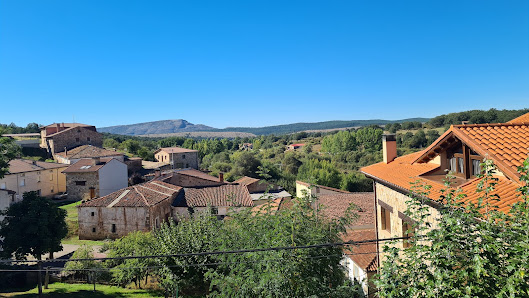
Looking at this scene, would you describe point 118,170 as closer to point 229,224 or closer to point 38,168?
point 38,168

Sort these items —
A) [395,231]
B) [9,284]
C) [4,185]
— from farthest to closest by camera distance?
[4,185], [9,284], [395,231]

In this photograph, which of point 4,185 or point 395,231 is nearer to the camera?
point 395,231

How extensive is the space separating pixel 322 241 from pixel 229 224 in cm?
288

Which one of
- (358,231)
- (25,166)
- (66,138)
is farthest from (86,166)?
(358,231)

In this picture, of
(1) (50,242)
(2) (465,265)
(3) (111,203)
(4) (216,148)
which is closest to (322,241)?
(2) (465,265)

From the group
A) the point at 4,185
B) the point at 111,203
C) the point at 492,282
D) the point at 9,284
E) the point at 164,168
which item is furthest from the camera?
the point at 164,168

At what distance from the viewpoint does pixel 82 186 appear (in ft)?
127

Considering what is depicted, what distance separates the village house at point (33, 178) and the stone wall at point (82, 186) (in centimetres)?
338

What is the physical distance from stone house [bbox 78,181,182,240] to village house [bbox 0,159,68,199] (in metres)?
12.2

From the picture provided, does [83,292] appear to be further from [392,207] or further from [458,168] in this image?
[458,168]

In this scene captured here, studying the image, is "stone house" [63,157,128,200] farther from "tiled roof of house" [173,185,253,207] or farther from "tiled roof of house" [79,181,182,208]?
"tiled roof of house" [173,185,253,207]

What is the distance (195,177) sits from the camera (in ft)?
127

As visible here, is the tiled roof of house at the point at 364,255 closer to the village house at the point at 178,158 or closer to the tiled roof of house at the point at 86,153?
the tiled roof of house at the point at 86,153

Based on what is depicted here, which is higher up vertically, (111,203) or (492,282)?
(492,282)
